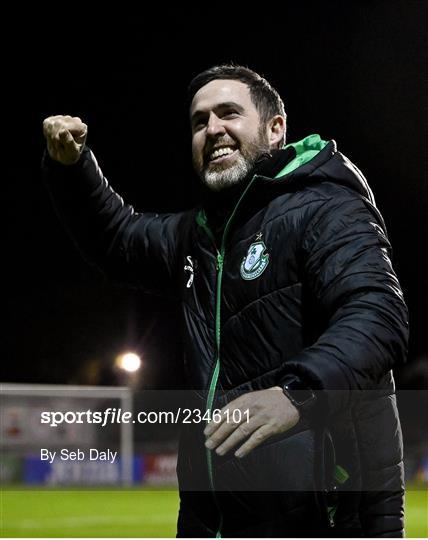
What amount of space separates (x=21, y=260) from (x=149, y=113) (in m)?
7.46

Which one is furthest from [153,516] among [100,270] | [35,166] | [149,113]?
[100,270]

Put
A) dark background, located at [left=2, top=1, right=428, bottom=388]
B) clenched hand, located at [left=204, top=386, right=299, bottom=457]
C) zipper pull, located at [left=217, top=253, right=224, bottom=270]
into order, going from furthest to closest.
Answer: dark background, located at [left=2, top=1, right=428, bottom=388]
zipper pull, located at [left=217, top=253, right=224, bottom=270]
clenched hand, located at [left=204, top=386, right=299, bottom=457]

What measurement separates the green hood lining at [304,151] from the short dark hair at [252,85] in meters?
0.15

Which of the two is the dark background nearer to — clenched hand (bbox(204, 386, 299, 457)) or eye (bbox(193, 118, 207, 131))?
eye (bbox(193, 118, 207, 131))

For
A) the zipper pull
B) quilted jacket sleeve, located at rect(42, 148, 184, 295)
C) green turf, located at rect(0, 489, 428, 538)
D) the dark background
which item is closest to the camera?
the zipper pull

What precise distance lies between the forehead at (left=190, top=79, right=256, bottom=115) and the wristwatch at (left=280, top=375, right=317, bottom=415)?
0.74 meters

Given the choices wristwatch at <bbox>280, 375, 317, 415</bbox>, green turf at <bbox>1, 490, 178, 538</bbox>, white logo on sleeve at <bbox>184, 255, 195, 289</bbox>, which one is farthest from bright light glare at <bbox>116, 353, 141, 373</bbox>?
wristwatch at <bbox>280, 375, 317, 415</bbox>

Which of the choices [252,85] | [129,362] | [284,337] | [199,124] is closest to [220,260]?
[284,337]

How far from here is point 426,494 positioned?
473 inches

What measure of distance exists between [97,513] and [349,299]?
7.75 m

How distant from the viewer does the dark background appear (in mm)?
4145

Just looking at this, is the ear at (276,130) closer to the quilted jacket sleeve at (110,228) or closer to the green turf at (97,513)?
the quilted jacket sleeve at (110,228)

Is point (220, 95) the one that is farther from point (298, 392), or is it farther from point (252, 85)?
point (298, 392)

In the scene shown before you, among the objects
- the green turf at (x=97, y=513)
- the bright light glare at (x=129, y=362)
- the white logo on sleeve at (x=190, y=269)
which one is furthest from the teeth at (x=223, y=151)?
the bright light glare at (x=129, y=362)
